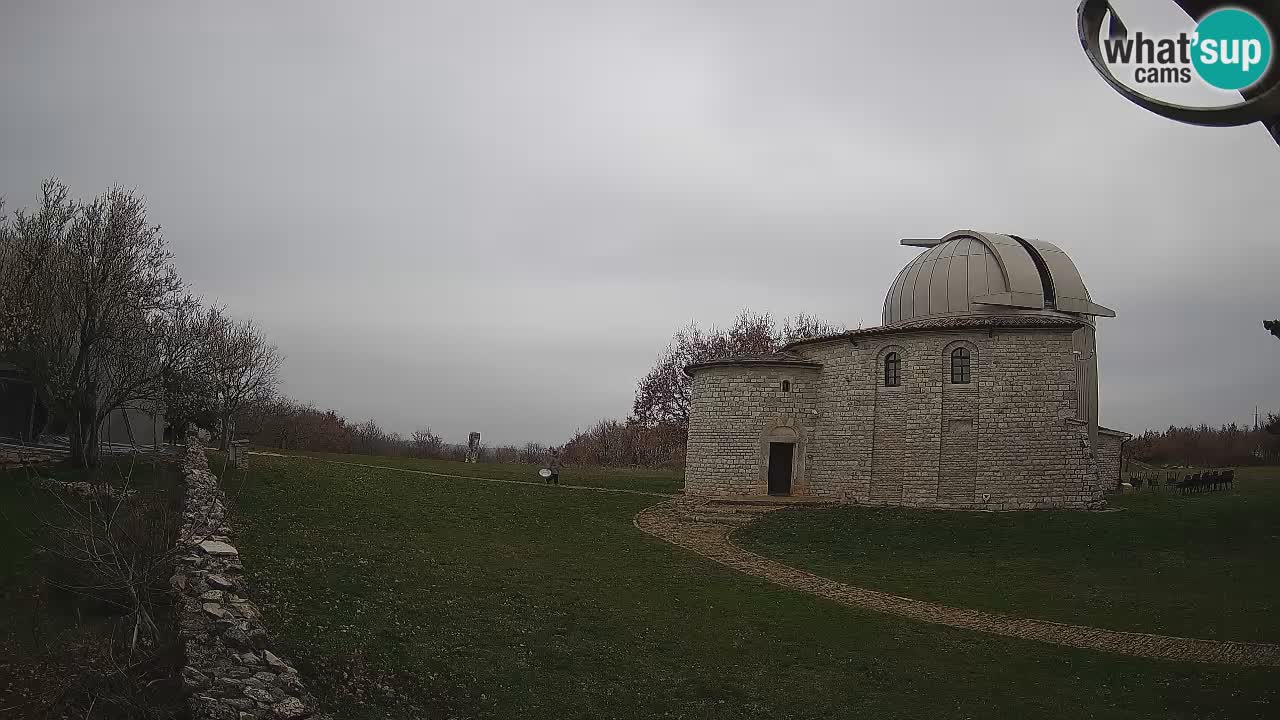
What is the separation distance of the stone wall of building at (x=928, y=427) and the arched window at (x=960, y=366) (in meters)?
0.16

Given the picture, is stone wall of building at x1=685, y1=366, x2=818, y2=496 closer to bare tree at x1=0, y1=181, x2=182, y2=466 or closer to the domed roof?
the domed roof

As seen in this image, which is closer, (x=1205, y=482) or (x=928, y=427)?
(x=928, y=427)

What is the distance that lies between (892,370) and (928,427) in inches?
89.3

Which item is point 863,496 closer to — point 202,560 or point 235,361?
point 202,560

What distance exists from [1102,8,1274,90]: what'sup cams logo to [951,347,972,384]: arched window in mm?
21953

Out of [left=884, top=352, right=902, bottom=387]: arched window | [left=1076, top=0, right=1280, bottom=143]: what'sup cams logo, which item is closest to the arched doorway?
[left=884, top=352, right=902, bottom=387]: arched window

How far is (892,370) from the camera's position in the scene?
25.4 meters

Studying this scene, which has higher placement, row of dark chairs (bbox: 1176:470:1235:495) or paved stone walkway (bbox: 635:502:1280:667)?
row of dark chairs (bbox: 1176:470:1235:495)

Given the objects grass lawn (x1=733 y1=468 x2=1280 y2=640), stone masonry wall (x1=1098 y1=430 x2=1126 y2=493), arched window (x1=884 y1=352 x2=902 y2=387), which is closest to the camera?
grass lawn (x1=733 y1=468 x2=1280 y2=640)

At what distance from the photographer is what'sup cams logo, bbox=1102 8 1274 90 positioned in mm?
3189

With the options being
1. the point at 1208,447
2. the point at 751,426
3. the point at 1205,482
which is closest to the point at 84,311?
the point at 751,426

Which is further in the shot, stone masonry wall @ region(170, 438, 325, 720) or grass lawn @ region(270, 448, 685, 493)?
grass lawn @ region(270, 448, 685, 493)

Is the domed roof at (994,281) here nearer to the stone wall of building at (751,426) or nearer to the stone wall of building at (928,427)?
the stone wall of building at (928,427)

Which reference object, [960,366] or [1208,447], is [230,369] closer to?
[960,366]
